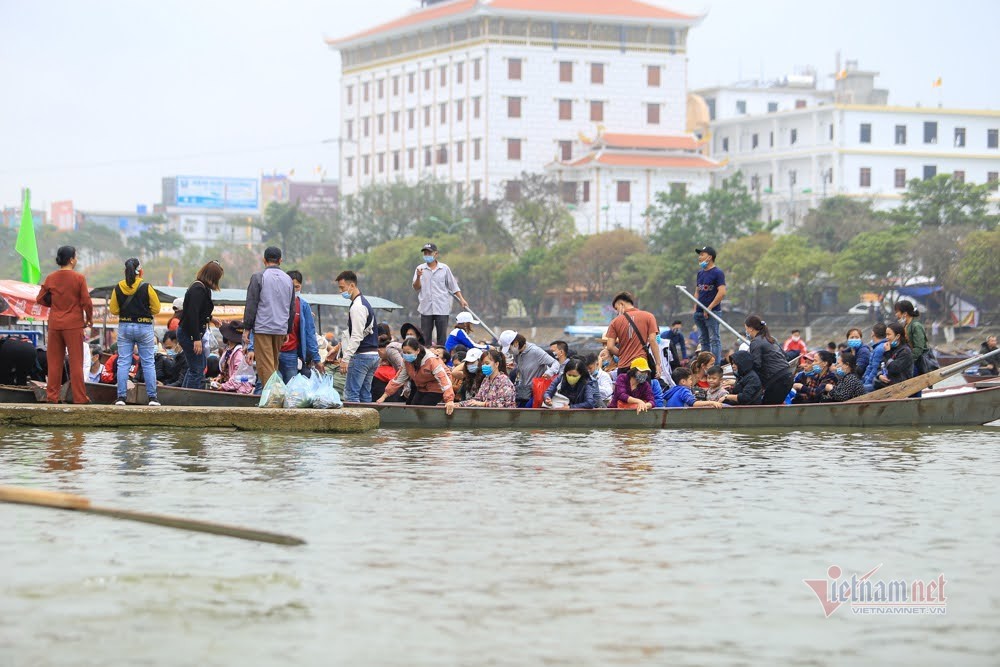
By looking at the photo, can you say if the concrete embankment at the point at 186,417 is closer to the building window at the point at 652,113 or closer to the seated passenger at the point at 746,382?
the seated passenger at the point at 746,382

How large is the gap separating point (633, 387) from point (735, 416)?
1.07 meters

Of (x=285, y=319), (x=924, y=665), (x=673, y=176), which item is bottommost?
(x=924, y=665)

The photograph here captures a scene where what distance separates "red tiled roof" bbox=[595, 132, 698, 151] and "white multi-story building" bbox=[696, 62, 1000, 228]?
3631 mm

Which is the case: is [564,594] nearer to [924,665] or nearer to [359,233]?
[924,665]

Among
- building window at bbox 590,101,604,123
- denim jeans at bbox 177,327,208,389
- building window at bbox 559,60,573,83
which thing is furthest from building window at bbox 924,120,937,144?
denim jeans at bbox 177,327,208,389

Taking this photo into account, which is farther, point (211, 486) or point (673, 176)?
point (673, 176)

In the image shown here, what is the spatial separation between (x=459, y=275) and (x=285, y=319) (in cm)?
5664

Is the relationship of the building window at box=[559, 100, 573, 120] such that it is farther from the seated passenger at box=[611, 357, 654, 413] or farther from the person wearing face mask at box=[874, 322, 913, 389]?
the seated passenger at box=[611, 357, 654, 413]

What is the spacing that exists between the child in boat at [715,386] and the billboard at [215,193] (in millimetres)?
140186

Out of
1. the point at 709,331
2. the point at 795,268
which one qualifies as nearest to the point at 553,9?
the point at 795,268

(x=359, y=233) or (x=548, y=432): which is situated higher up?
(x=359, y=233)

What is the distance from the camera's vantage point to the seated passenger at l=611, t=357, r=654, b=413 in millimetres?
15773

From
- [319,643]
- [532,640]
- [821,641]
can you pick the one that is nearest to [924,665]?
[821,641]

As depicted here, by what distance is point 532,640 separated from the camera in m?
6.39
